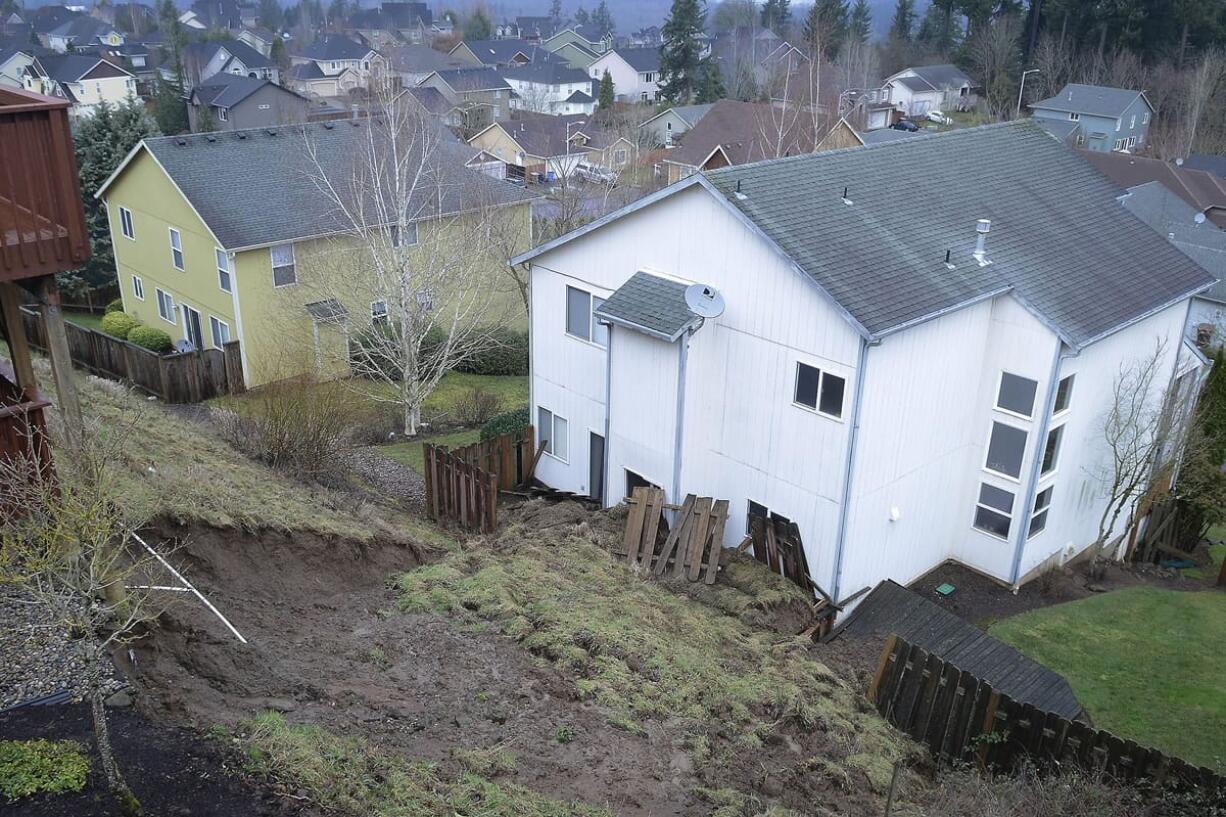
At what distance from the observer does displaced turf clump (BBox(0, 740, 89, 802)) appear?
7016 millimetres

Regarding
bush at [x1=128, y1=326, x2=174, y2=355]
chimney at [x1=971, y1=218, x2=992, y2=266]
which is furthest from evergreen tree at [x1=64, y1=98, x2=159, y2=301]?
chimney at [x1=971, y1=218, x2=992, y2=266]

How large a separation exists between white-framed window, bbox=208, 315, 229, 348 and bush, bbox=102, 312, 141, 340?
3763 mm

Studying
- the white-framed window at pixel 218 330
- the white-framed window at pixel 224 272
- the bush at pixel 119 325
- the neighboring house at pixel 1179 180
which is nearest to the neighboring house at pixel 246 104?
the bush at pixel 119 325

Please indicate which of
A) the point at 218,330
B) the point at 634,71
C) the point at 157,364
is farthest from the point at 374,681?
the point at 634,71

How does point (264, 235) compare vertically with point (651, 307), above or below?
below

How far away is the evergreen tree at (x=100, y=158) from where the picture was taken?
3734 centimetres

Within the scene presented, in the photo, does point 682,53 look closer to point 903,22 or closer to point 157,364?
point 903,22

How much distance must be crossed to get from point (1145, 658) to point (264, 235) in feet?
79.2

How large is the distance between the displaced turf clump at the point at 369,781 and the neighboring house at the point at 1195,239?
26244 millimetres

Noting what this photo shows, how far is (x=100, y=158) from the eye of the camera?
124 ft

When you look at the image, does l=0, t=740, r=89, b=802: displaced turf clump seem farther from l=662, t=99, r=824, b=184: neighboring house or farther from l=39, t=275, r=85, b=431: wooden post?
l=662, t=99, r=824, b=184: neighboring house

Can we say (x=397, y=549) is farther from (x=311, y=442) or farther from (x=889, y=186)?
(x=889, y=186)

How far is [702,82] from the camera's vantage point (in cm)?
8356

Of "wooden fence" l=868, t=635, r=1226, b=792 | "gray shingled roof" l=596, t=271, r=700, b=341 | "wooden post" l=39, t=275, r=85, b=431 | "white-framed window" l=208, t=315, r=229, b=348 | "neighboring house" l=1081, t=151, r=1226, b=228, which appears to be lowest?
"white-framed window" l=208, t=315, r=229, b=348
